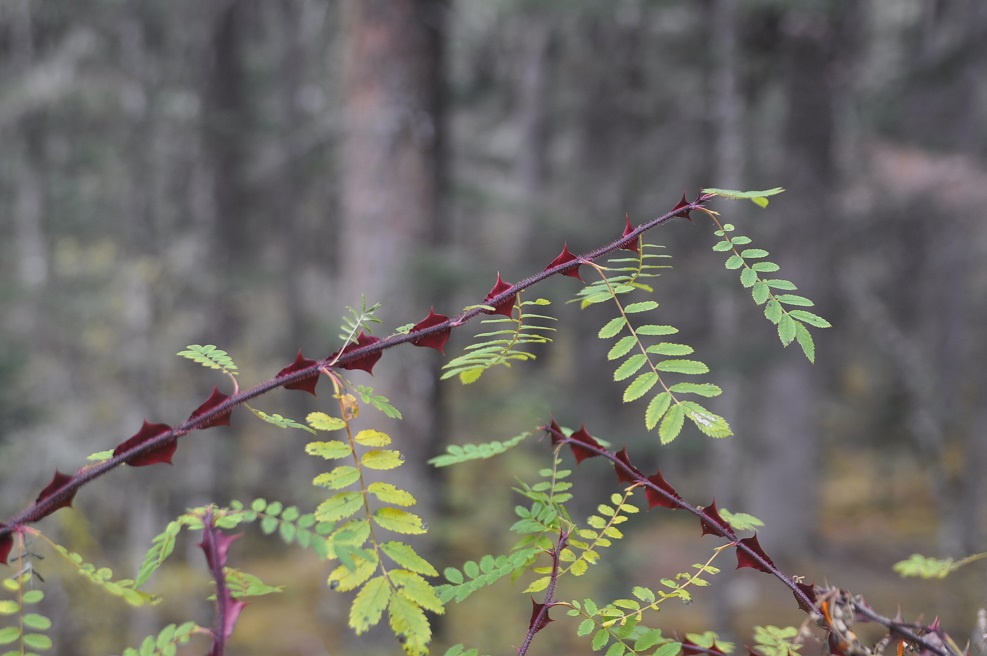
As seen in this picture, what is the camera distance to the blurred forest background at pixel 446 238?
5.99 metres

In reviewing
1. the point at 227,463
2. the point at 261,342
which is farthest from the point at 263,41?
the point at 227,463

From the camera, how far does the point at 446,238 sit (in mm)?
6145

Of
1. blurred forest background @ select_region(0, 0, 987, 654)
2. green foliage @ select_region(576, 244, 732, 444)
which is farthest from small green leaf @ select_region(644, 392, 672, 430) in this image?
blurred forest background @ select_region(0, 0, 987, 654)

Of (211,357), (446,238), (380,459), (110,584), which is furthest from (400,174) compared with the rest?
(110,584)

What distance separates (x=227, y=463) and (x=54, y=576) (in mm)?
2737

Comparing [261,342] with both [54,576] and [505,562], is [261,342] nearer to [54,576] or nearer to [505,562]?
[54,576]

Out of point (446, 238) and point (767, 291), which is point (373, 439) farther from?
point (446, 238)

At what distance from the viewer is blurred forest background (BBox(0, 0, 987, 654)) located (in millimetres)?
5988

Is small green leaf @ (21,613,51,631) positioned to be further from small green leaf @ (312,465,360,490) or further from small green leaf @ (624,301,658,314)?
small green leaf @ (624,301,658,314)

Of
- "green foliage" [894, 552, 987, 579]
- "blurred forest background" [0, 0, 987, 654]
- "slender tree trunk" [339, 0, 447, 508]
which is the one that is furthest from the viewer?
"blurred forest background" [0, 0, 987, 654]

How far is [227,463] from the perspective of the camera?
9211 mm

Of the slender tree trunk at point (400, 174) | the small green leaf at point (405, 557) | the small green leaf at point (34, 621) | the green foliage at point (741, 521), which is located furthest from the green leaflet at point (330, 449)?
the slender tree trunk at point (400, 174)

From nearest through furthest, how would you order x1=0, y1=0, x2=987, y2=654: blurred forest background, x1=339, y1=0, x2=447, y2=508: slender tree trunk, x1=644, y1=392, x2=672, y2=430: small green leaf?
x1=644, y1=392, x2=672, y2=430: small green leaf
x1=339, y1=0, x2=447, y2=508: slender tree trunk
x1=0, y1=0, x2=987, y2=654: blurred forest background

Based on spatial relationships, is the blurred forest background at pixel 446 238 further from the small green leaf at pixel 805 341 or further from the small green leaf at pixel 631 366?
the small green leaf at pixel 805 341
